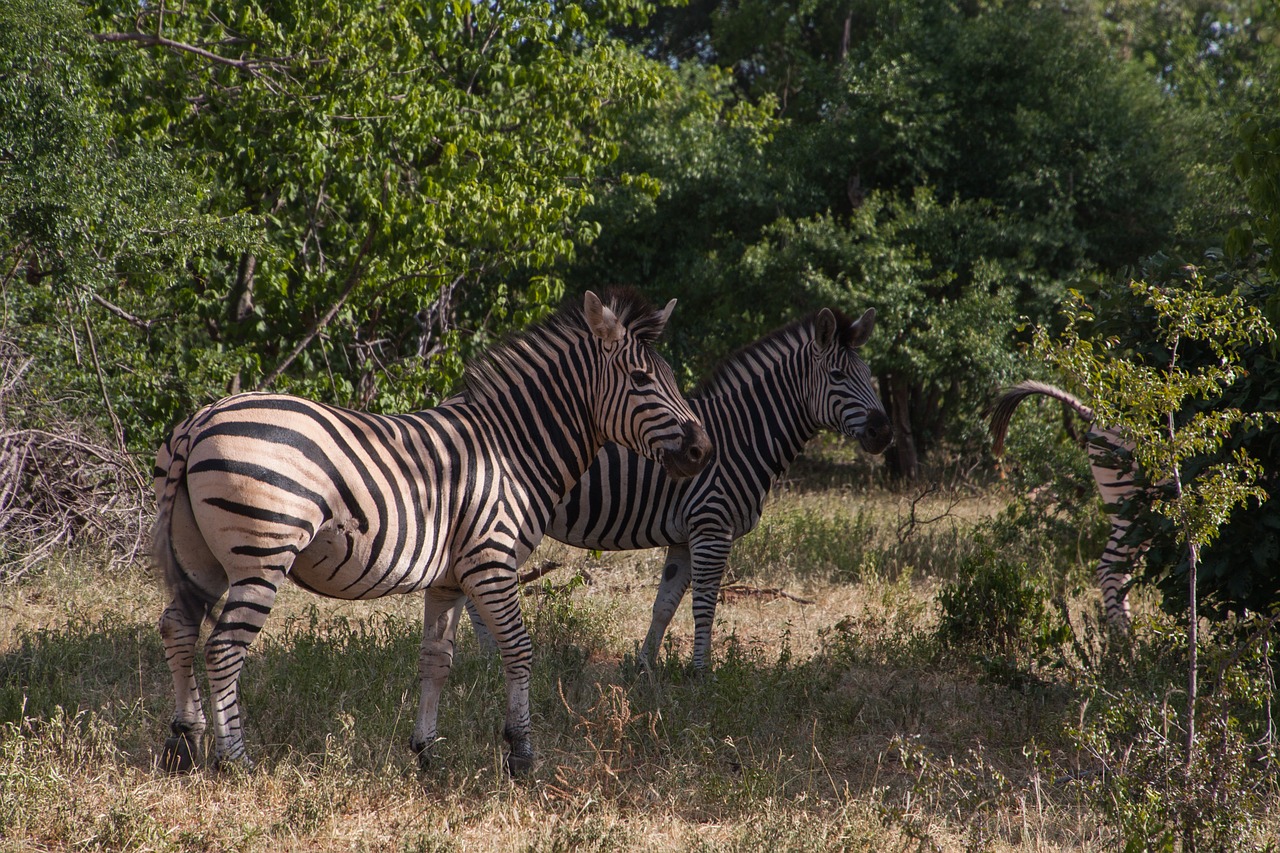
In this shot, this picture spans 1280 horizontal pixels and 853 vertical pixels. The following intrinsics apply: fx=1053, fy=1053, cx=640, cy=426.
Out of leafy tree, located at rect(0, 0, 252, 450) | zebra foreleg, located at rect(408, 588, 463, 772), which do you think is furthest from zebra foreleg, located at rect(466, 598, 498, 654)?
leafy tree, located at rect(0, 0, 252, 450)

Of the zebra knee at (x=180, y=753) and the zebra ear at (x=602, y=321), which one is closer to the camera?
the zebra knee at (x=180, y=753)

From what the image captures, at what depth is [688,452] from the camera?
4.98 metres

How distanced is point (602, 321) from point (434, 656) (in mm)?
1847

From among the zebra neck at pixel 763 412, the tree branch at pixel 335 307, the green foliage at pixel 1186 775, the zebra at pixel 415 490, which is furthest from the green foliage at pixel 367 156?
the green foliage at pixel 1186 775

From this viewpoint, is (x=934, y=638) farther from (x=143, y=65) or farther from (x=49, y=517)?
(x=143, y=65)

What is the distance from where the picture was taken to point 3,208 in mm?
6727

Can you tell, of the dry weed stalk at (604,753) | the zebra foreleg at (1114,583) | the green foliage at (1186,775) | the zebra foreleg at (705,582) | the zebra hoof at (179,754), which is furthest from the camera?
the zebra foreleg at (1114,583)

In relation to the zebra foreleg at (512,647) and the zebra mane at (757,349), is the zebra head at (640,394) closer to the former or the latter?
the zebra foreleg at (512,647)

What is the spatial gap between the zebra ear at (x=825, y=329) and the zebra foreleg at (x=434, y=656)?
3.00 meters

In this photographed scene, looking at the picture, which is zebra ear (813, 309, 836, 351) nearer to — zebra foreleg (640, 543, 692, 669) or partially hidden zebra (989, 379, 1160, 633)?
partially hidden zebra (989, 379, 1160, 633)

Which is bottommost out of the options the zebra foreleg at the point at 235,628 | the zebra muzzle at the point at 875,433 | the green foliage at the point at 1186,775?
the green foliage at the point at 1186,775

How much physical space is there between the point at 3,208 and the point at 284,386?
283 cm

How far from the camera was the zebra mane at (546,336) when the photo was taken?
5215 mm

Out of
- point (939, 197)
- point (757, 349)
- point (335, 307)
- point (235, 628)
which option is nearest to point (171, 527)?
point (235, 628)
